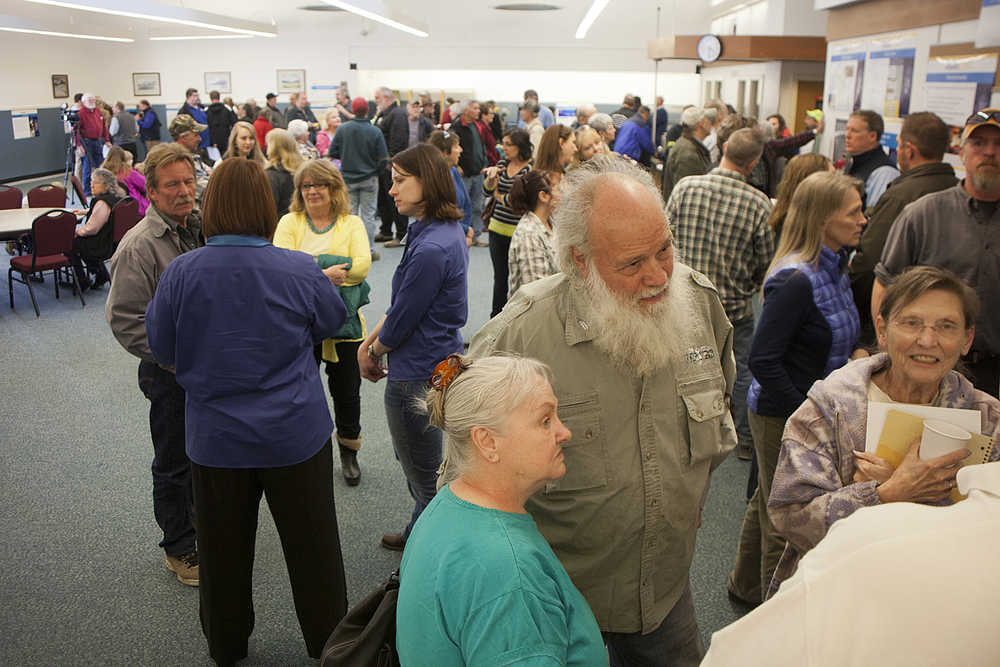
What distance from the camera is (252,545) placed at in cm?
257

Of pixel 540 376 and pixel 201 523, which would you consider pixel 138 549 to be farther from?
pixel 540 376

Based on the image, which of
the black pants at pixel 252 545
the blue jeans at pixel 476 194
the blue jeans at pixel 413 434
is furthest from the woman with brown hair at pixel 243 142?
the black pants at pixel 252 545

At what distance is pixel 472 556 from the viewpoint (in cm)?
131

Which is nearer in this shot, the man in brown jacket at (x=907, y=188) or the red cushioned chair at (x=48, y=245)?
the man in brown jacket at (x=907, y=188)

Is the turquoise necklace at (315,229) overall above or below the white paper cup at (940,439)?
above

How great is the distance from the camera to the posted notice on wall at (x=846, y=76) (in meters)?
7.22

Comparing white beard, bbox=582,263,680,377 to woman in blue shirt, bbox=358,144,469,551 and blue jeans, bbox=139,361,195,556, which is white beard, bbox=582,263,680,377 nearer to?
woman in blue shirt, bbox=358,144,469,551

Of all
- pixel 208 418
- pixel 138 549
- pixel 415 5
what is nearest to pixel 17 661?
pixel 138 549

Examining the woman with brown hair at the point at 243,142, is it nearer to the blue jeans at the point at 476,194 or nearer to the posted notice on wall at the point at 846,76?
the blue jeans at the point at 476,194

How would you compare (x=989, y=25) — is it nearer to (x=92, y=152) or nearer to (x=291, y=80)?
(x=92, y=152)

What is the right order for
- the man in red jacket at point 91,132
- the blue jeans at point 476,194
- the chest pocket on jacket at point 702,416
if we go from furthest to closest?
1. the man in red jacket at point 91,132
2. the blue jeans at point 476,194
3. the chest pocket on jacket at point 702,416

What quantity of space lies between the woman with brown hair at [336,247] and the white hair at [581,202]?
2030 mm

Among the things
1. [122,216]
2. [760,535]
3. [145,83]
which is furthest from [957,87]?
[145,83]

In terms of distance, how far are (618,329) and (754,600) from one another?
6.17 feet
